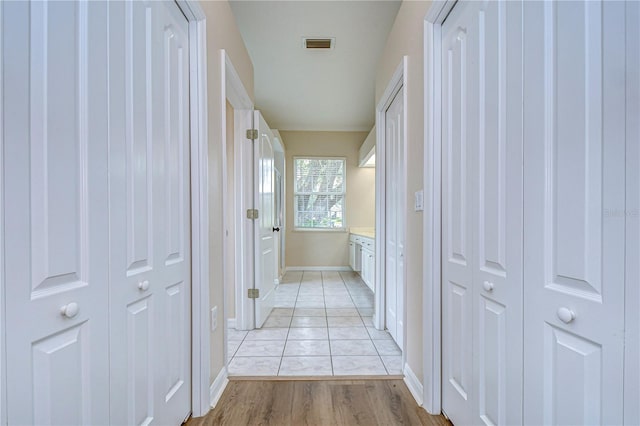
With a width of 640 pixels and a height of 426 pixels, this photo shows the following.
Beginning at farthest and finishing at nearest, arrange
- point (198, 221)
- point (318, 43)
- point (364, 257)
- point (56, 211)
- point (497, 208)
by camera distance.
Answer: point (364, 257) < point (318, 43) < point (198, 221) < point (497, 208) < point (56, 211)

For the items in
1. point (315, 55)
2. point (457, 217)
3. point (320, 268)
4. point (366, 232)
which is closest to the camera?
point (457, 217)

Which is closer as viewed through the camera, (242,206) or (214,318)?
(214,318)

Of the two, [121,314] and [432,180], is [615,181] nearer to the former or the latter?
[432,180]

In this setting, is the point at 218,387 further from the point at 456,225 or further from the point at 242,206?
the point at 456,225

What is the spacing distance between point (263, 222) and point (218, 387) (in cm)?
150

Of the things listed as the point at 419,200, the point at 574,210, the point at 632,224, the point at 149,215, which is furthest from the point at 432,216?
the point at 149,215

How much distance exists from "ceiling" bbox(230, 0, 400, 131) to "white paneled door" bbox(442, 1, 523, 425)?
1640mm

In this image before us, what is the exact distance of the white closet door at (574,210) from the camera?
68cm

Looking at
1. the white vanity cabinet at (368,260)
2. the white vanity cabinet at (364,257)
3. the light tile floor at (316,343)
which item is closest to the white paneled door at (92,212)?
the light tile floor at (316,343)

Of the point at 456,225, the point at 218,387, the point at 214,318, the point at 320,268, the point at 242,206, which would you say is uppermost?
the point at 242,206

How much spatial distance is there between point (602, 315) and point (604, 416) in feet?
0.79

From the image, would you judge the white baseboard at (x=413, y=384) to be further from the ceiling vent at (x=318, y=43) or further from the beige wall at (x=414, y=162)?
the ceiling vent at (x=318, y=43)

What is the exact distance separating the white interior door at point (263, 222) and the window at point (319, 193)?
2673mm

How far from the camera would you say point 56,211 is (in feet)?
2.52
